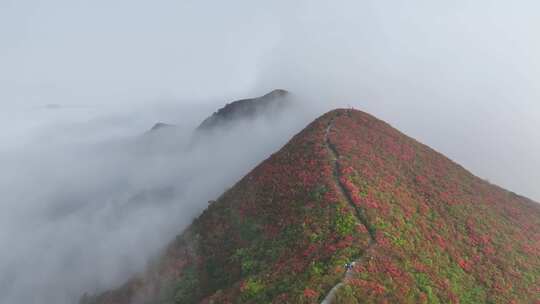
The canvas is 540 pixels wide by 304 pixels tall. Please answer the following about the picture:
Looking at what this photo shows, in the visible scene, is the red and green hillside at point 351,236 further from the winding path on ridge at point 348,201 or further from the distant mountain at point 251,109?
the distant mountain at point 251,109

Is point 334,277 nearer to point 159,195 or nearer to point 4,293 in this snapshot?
point 159,195

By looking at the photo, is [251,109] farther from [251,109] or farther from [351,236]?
[351,236]

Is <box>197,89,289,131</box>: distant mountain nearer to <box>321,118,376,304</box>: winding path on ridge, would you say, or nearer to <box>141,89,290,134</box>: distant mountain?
<box>141,89,290,134</box>: distant mountain

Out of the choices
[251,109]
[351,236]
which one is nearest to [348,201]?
[351,236]

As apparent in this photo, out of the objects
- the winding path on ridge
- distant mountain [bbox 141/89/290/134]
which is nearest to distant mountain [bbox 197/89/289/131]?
distant mountain [bbox 141/89/290/134]

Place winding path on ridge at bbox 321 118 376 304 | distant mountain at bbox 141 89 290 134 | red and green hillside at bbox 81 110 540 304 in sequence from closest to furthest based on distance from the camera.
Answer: winding path on ridge at bbox 321 118 376 304 < red and green hillside at bbox 81 110 540 304 < distant mountain at bbox 141 89 290 134

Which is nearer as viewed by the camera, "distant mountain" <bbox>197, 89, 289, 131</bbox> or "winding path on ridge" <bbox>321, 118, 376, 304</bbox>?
"winding path on ridge" <bbox>321, 118, 376, 304</bbox>

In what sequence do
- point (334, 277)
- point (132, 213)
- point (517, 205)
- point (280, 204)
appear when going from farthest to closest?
point (132, 213)
point (517, 205)
point (280, 204)
point (334, 277)

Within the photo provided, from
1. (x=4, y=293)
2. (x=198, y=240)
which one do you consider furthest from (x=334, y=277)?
(x=4, y=293)
